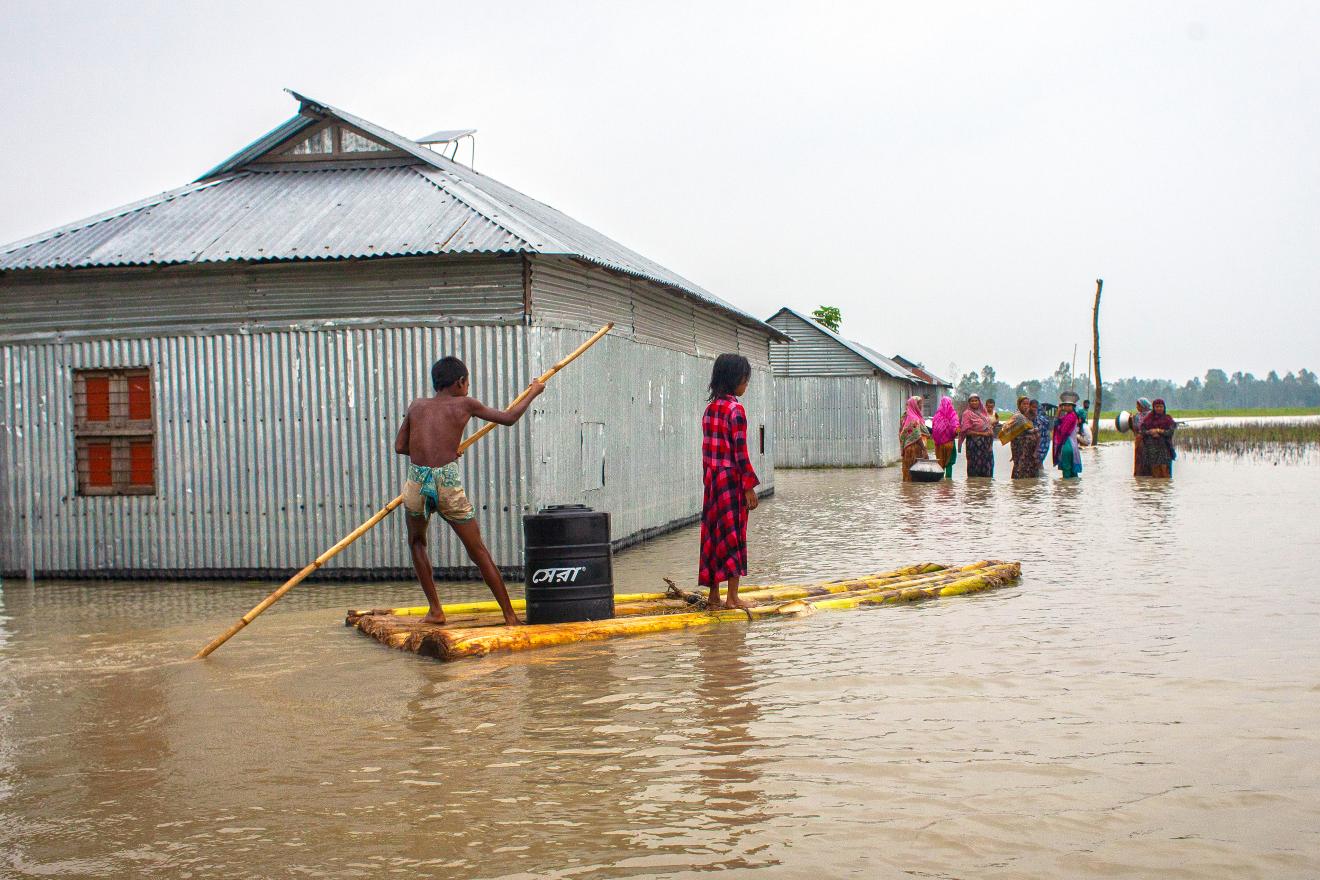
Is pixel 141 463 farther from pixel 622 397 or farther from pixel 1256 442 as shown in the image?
pixel 1256 442

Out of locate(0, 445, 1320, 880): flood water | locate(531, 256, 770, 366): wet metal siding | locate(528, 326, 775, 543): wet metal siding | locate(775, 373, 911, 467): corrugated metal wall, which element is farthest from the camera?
locate(775, 373, 911, 467): corrugated metal wall

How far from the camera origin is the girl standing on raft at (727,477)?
9.12m

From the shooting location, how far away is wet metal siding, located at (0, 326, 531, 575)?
12.4m

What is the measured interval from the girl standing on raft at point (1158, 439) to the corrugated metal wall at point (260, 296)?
683 inches

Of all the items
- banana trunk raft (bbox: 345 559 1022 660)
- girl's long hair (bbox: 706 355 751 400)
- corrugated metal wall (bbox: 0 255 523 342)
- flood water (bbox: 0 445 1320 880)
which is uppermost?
corrugated metal wall (bbox: 0 255 523 342)

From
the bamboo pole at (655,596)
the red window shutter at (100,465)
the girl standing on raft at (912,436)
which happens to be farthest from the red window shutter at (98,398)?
the girl standing on raft at (912,436)

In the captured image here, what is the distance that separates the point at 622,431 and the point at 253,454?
4.21 meters

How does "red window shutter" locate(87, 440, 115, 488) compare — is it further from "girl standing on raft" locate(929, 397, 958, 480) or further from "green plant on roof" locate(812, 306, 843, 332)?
"green plant on roof" locate(812, 306, 843, 332)

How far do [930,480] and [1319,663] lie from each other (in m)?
20.4

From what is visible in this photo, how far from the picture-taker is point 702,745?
586 cm

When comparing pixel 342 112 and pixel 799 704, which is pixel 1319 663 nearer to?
pixel 799 704

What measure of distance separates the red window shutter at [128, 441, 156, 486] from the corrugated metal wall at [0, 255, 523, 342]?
1.16 metres

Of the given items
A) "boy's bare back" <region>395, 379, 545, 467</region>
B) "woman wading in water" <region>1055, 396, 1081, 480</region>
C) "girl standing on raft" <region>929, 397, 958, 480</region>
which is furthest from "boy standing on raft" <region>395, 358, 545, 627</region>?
"woman wading in water" <region>1055, 396, 1081, 480</region>

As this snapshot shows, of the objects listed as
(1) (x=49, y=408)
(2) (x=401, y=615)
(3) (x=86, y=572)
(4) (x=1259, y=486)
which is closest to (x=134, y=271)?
(1) (x=49, y=408)
